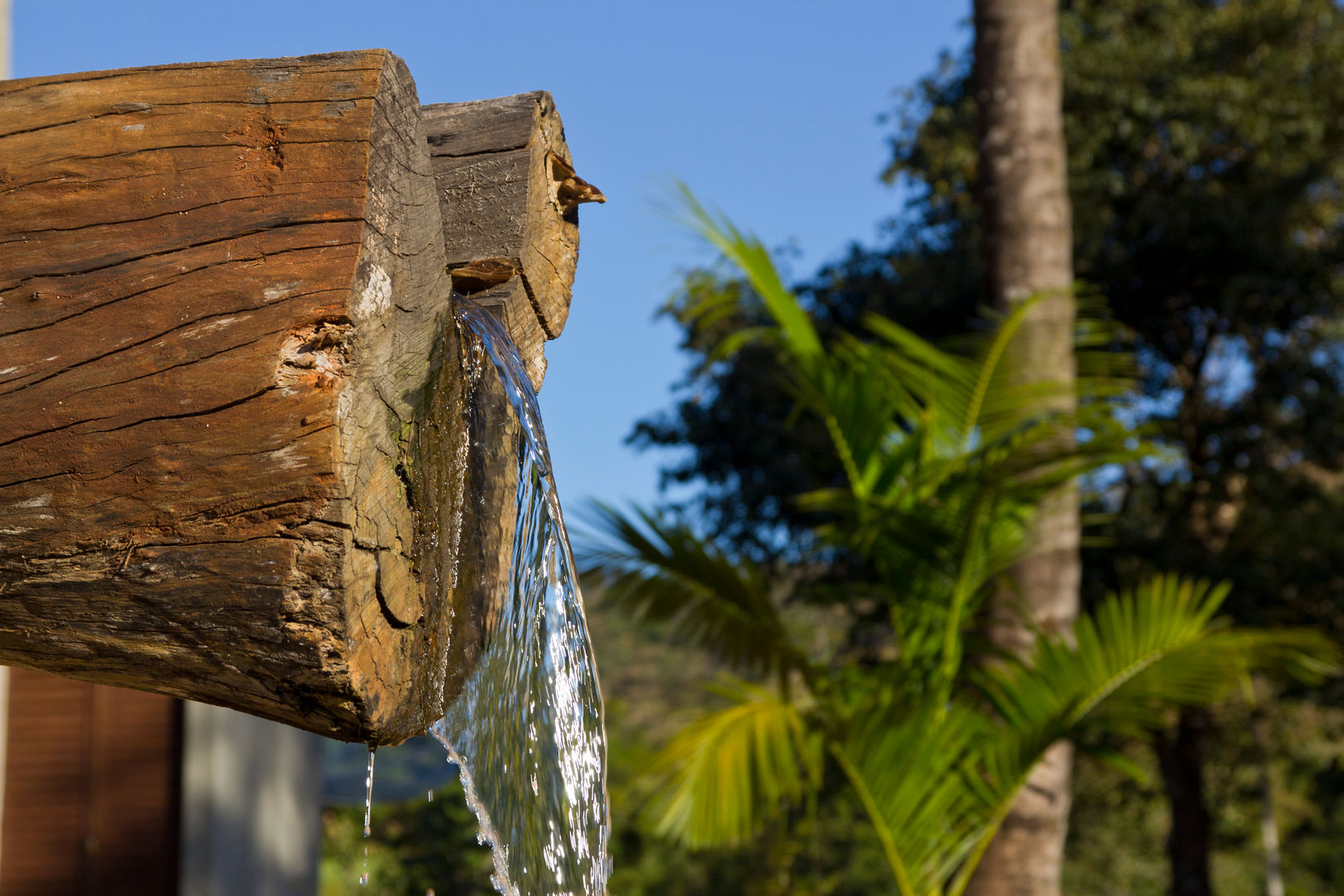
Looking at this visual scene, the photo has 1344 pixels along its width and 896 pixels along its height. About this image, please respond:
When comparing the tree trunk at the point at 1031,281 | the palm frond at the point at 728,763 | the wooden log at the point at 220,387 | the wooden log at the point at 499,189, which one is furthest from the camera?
the tree trunk at the point at 1031,281

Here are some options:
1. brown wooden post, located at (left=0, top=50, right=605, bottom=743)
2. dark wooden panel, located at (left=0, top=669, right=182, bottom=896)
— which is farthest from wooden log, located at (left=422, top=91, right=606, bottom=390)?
dark wooden panel, located at (left=0, top=669, right=182, bottom=896)

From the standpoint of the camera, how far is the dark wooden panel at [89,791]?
18.0 feet

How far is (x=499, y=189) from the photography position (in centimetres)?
119

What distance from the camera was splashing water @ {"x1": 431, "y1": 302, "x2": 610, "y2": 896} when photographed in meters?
1.28

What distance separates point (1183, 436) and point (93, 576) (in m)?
9.44

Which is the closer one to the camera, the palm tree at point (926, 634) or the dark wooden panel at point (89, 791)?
the palm tree at point (926, 634)

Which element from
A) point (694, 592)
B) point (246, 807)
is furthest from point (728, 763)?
point (246, 807)

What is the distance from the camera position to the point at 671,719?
419cm

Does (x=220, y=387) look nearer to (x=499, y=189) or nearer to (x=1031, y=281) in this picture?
(x=499, y=189)

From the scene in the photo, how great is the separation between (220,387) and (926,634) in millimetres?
3219

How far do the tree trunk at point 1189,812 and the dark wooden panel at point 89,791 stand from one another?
7.57m

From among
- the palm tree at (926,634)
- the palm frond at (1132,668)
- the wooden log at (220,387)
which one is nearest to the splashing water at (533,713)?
the wooden log at (220,387)

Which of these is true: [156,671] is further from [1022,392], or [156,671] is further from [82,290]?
[1022,392]

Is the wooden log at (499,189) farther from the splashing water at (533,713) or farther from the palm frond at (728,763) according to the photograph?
the palm frond at (728,763)
